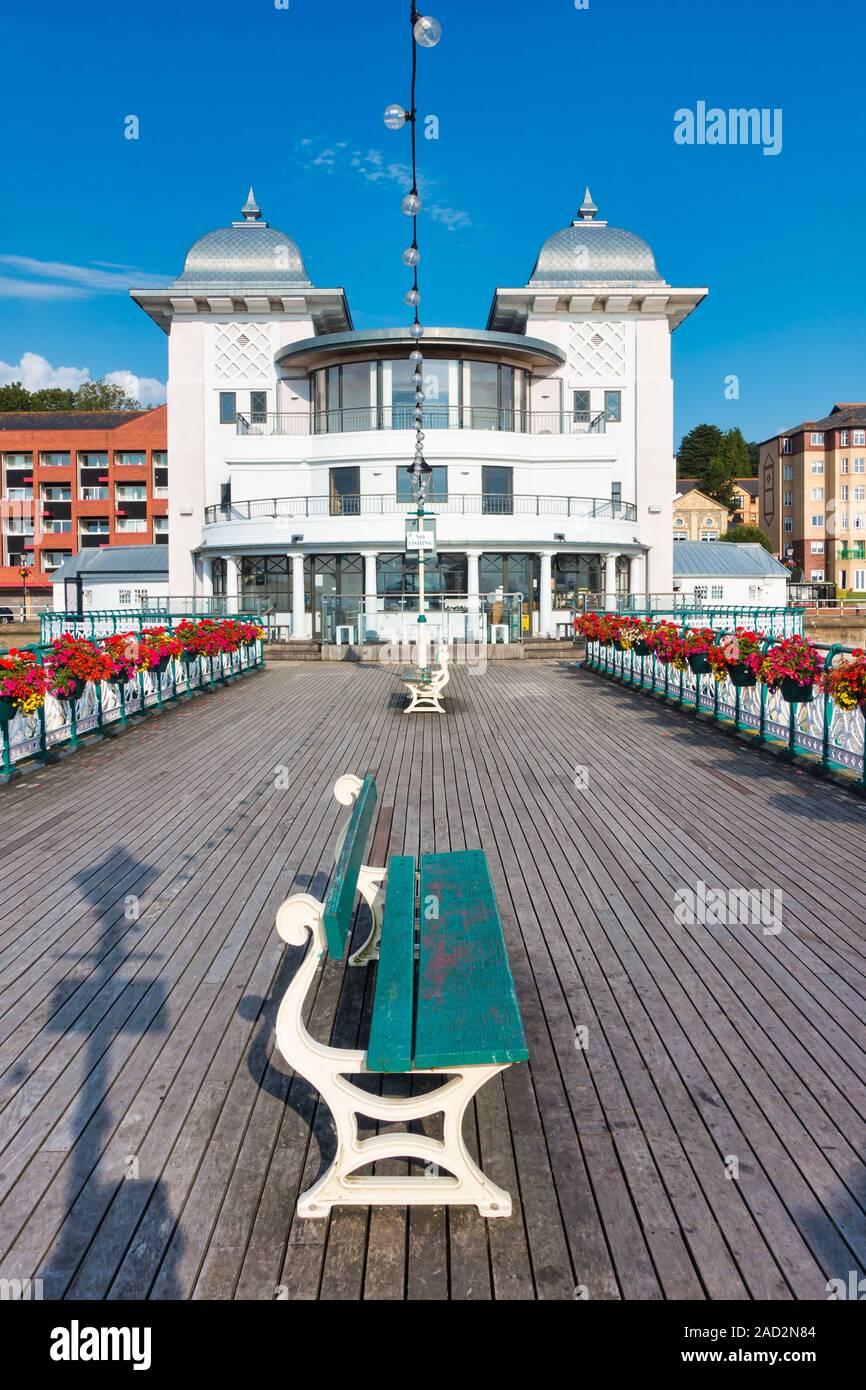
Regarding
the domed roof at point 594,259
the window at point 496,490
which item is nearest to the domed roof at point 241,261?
the domed roof at point 594,259

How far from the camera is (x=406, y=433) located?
35.8 metres

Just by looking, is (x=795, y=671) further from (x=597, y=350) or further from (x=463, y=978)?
(x=597, y=350)

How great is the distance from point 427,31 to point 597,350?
38488mm

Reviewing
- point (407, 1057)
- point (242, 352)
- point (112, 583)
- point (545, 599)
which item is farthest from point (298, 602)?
point (407, 1057)

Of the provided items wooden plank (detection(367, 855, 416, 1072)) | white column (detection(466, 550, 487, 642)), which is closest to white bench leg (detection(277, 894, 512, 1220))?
wooden plank (detection(367, 855, 416, 1072))

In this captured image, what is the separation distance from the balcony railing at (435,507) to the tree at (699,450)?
8720 cm

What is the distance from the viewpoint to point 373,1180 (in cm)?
321

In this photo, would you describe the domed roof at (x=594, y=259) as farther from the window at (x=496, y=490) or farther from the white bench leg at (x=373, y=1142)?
the white bench leg at (x=373, y=1142)

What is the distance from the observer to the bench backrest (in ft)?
11.0

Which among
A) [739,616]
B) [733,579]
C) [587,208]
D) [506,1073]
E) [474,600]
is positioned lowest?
[506,1073]

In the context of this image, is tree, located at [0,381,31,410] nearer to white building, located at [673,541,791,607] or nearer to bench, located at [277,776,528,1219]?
white building, located at [673,541,791,607]

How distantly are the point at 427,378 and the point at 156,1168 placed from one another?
36.3 m

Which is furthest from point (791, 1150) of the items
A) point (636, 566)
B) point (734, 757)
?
point (636, 566)
